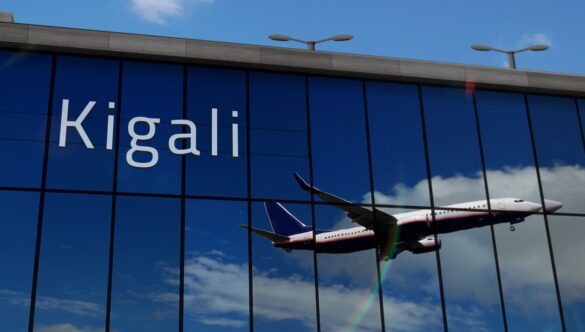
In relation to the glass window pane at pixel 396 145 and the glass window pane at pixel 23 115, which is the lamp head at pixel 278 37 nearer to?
the glass window pane at pixel 396 145

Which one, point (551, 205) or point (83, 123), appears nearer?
point (83, 123)

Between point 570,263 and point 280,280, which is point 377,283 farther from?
point 570,263

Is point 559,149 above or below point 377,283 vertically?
above

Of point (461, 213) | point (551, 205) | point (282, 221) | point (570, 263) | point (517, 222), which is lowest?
point (570, 263)

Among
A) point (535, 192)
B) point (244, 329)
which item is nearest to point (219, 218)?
point (244, 329)

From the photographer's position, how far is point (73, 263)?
20875 millimetres

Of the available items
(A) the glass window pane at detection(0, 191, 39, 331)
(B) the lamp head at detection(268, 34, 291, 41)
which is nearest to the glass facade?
(A) the glass window pane at detection(0, 191, 39, 331)

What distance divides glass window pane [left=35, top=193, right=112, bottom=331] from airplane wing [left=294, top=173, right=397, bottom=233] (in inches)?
233

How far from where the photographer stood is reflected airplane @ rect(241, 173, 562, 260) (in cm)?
2259

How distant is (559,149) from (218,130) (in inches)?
455

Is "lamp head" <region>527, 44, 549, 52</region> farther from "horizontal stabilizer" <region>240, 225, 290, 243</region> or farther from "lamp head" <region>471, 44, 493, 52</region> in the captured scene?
"horizontal stabilizer" <region>240, 225, 290, 243</region>

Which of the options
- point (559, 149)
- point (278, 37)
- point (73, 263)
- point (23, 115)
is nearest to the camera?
point (73, 263)

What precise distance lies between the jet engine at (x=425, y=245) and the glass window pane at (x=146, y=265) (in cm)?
718

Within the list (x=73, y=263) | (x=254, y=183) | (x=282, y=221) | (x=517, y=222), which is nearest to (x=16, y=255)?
(x=73, y=263)
